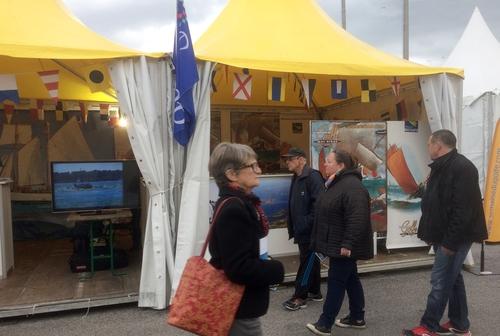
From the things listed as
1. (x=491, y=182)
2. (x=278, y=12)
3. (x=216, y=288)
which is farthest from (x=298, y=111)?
(x=216, y=288)

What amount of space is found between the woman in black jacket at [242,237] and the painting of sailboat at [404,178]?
4.31 m

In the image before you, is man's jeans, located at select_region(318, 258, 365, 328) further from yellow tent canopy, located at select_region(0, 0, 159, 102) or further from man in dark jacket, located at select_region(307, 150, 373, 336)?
yellow tent canopy, located at select_region(0, 0, 159, 102)

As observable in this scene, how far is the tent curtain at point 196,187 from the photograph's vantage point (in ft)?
14.6

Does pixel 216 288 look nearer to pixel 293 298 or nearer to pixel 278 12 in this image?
pixel 293 298

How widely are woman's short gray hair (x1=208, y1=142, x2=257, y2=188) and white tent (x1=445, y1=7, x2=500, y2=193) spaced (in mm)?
5147

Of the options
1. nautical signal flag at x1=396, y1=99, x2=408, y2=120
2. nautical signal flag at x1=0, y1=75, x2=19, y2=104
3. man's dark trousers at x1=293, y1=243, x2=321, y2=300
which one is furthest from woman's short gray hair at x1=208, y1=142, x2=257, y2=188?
nautical signal flag at x1=396, y1=99, x2=408, y2=120

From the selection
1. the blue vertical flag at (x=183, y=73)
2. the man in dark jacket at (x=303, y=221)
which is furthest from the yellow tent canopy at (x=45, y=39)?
the man in dark jacket at (x=303, y=221)

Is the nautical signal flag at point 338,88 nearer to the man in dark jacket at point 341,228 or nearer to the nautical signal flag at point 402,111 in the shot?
the nautical signal flag at point 402,111

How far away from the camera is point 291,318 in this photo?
13.6 ft

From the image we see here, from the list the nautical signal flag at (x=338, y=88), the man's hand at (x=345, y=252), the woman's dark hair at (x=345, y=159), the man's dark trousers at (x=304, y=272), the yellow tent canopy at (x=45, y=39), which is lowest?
the man's dark trousers at (x=304, y=272)

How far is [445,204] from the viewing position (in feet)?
11.0

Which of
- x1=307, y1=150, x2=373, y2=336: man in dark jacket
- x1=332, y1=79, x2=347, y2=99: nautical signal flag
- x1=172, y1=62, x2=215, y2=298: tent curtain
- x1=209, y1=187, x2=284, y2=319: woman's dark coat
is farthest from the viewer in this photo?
x1=332, y1=79, x2=347, y2=99: nautical signal flag

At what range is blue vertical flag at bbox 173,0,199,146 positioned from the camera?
4242mm

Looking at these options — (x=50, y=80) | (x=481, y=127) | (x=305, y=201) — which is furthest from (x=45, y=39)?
(x=481, y=127)
